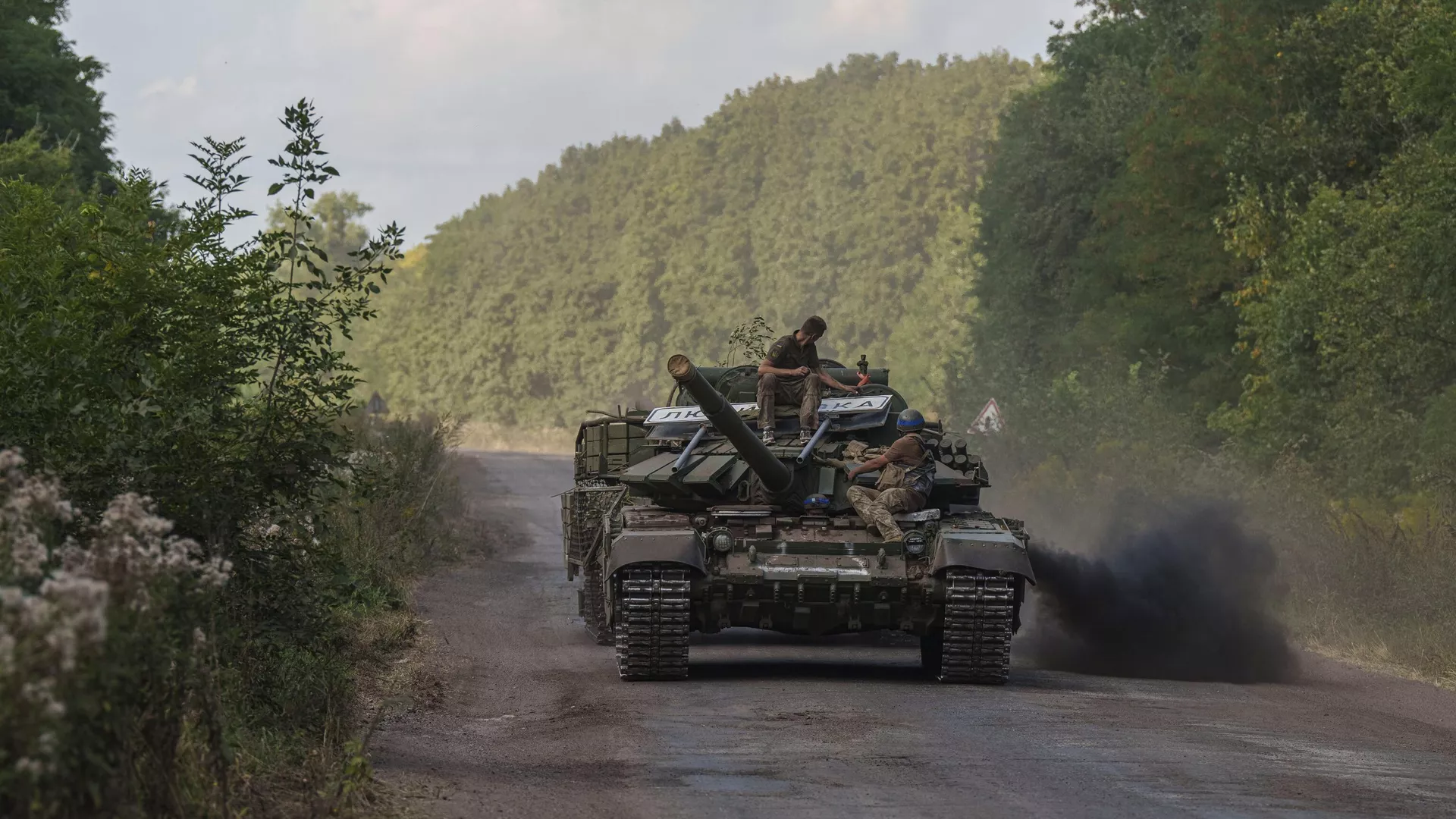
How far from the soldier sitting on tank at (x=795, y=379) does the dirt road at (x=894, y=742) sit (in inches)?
78.3

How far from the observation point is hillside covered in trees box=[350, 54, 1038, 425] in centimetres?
7256

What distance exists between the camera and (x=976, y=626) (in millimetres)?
14633

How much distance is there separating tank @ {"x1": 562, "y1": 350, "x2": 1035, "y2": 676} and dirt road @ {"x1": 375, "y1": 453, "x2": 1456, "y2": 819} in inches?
15.6

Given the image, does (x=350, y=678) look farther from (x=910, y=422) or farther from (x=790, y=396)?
(x=790, y=396)

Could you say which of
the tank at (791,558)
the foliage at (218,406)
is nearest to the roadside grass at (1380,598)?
the tank at (791,558)

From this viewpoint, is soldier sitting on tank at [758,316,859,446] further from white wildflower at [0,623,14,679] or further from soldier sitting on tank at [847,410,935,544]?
white wildflower at [0,623,14,679]

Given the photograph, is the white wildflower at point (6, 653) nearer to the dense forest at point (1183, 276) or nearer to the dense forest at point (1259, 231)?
the dense forest at point (1183, 276)

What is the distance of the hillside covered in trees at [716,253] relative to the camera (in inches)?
2857

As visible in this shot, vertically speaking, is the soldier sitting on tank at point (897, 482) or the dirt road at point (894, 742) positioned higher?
the soldier sitting on tank at point (897, 482)

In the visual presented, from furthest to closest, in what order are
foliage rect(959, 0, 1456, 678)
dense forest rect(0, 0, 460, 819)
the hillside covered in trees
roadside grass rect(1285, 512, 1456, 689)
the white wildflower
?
the hillside covered in trees → foliage rect(959, 0, 1456, 678) → roadside grass rect(1285, 512, 1456, 689) → dense forest rect(0, 0, 460, 819) → the white wildflower

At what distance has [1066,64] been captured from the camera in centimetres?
5091

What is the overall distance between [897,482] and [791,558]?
46.4 inches

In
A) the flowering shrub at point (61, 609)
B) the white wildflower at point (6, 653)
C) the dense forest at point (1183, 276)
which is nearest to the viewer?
the white wildflower at point (6, 653)

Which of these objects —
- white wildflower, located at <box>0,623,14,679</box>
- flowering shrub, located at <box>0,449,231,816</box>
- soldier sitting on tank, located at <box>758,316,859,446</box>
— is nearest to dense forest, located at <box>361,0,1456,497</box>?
soldier sitting on tank, located at <box>758,316,859,446</box>
